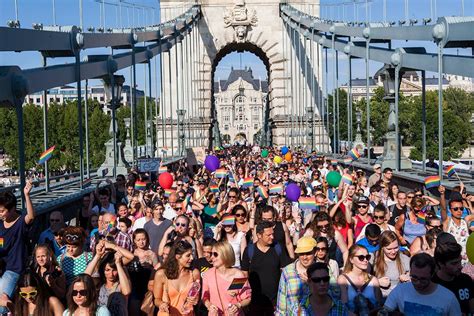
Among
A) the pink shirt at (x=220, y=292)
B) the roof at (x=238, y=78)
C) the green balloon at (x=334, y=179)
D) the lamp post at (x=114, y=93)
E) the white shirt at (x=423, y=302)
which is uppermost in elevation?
the roof at (x=238, y=78)

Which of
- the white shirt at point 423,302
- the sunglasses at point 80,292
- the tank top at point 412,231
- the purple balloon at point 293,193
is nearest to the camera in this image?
the white shirt at point 423,302

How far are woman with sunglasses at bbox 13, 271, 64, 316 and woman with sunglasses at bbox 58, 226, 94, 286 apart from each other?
1172 millimetres

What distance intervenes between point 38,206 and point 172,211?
208cm

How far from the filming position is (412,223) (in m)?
10.4

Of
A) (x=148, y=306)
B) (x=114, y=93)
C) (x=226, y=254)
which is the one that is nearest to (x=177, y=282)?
(x=148, y=306)

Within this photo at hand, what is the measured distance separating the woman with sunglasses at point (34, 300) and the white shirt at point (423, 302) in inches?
90.5

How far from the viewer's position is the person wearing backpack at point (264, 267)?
8.24 metres

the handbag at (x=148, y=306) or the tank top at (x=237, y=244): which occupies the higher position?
the tank top at (x=237, y=244)

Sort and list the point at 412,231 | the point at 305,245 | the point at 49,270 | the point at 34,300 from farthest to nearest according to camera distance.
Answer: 1. the point at 412,231
2. the point at 49,270
3. the point at 305,245
4. the point at 34,300

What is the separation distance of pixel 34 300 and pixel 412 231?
475cm

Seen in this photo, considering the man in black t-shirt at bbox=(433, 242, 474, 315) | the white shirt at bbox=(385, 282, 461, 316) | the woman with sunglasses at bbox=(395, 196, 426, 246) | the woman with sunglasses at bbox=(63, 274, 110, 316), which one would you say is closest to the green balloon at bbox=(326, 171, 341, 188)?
the woman with sunglasses at bbox=(395, 196, 426, 246)

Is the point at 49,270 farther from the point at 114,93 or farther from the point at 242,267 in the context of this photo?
the point at 114,93

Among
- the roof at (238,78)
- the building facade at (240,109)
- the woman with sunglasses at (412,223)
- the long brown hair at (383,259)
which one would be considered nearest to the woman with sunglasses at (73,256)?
the long brown hair at (383,259)

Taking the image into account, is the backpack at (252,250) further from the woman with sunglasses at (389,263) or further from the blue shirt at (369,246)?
the woman with sunglasses at (389,263)
